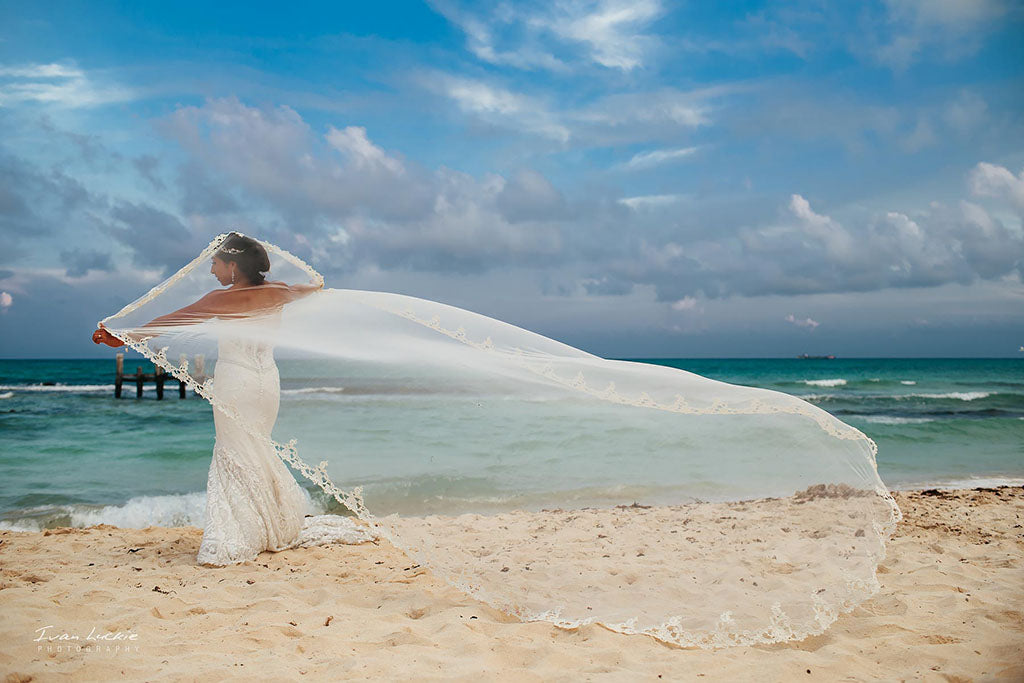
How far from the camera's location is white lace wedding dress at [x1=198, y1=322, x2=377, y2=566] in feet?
11.9

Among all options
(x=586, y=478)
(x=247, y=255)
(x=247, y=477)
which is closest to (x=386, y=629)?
(x=586, y=478)

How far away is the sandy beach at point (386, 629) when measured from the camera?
94.7 inches

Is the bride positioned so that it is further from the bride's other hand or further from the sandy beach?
the sandy beach

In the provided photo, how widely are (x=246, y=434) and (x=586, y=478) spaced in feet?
7.22

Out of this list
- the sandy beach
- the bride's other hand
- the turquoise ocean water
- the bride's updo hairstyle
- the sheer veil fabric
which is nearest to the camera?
the sandy beach

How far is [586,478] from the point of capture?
2984mm

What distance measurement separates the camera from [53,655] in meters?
2.52

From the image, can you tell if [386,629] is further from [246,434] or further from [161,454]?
[161,454]

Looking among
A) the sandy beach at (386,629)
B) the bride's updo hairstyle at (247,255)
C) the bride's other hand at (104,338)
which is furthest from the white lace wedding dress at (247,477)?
the bride's other hand at (104,338)

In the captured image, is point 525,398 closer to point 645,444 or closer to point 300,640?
point 645,444

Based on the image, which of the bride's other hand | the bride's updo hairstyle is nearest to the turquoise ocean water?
the bride's updo hairstyle

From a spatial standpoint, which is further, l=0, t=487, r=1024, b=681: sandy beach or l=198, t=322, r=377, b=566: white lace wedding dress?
l=198, t=322, r=377, b=566: white lace wedding dress

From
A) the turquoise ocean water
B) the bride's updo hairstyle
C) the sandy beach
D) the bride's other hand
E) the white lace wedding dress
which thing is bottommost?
the turquoise ocean water

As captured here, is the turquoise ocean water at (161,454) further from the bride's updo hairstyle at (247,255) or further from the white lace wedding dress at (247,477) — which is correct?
the bride's updo hairstyle at (247,255)
